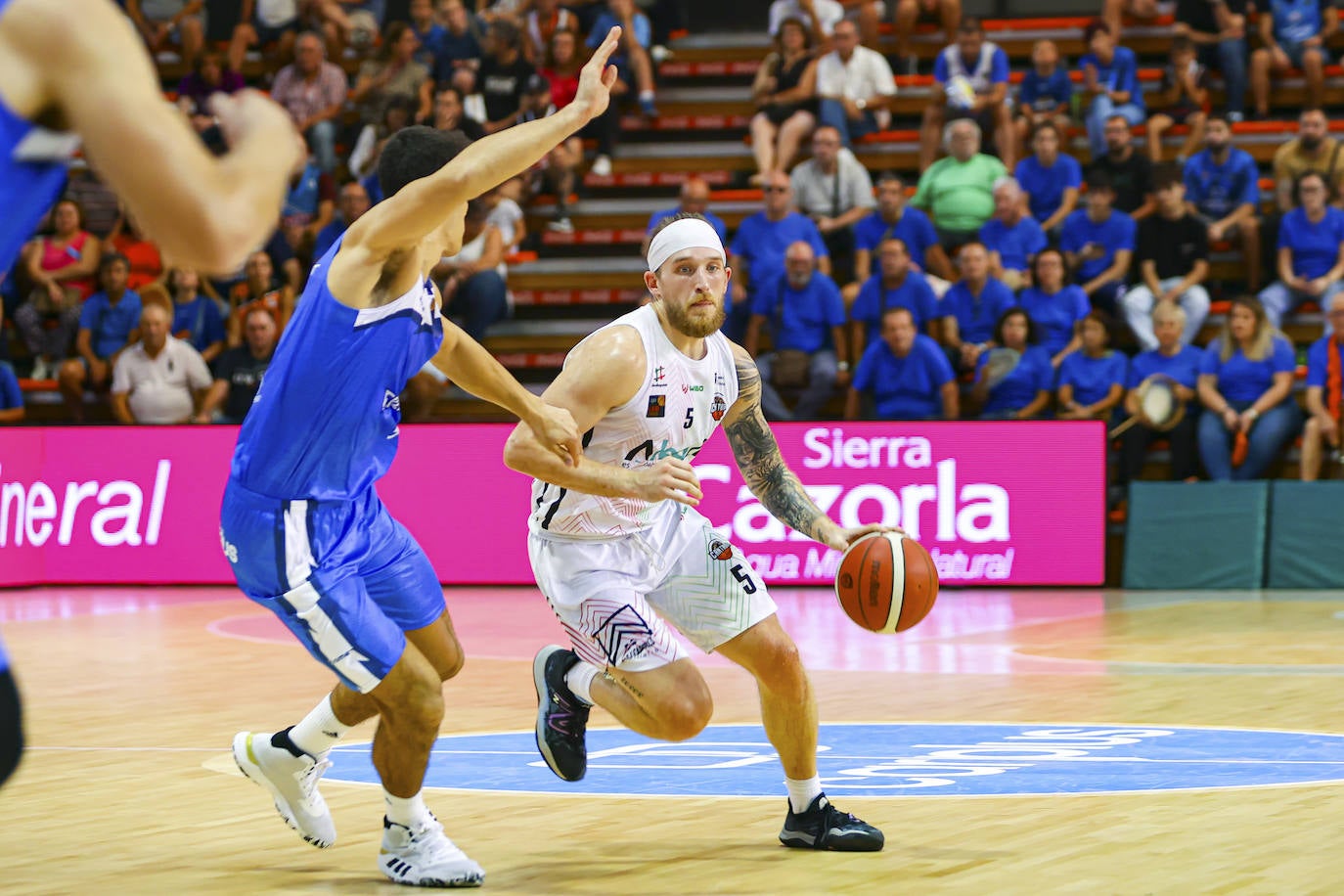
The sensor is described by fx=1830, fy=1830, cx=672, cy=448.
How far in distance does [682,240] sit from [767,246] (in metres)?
10.7

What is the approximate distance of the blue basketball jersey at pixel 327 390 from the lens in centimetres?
509

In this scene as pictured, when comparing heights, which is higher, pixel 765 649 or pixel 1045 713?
pixel 765 649

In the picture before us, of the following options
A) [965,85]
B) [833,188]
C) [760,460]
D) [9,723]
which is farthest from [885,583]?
[965,85]

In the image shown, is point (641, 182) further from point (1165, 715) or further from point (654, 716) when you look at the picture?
point (654, 716)

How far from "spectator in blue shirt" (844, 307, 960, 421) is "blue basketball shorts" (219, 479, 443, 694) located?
1028 centimetres

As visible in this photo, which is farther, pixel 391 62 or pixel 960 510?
pixel 391 62

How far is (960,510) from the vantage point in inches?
574

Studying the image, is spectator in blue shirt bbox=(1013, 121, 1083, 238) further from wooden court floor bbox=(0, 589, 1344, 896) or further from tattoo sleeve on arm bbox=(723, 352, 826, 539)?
tattoo sleeve on arm bbox=(723, 352, 826, 539)

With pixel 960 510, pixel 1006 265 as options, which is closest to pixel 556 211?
pixel 1006 265

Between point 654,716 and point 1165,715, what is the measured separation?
11.3 feet

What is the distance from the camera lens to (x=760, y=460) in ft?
20.9

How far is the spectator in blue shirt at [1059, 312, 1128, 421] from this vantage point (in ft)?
49.9

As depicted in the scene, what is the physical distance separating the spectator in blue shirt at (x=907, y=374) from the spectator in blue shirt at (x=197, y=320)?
6.45 meters

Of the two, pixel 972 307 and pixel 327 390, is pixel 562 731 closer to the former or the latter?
pixel 327 390
